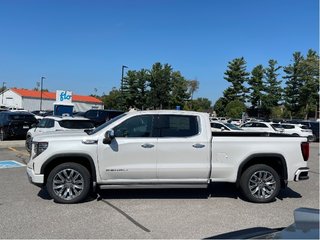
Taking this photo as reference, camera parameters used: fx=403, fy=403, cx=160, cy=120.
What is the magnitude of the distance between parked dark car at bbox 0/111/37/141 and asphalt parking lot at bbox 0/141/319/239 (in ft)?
42.3

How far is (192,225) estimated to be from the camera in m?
6.22

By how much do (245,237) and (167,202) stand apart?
511 centimetres

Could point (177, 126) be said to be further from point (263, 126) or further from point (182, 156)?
point (263, 126)

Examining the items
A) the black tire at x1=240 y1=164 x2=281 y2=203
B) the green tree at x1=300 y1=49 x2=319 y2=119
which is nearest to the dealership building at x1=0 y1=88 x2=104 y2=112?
the green tree at x1=300 y1=49 x2=319 y2=119

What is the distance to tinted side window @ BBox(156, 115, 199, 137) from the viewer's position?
796 centimetres

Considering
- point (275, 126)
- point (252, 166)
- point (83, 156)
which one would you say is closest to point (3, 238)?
point (83, 156)

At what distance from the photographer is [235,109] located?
69.3 m

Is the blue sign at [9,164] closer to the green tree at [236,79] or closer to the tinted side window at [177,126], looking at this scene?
the tinted side window at [177,126]

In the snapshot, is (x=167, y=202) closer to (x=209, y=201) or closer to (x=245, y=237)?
(x=209, y=201)

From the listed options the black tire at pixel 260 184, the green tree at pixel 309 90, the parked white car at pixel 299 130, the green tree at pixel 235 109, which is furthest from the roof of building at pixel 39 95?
the black tire at pixel 260 184

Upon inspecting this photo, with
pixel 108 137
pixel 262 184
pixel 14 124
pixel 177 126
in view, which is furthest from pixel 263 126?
pixel 108 137

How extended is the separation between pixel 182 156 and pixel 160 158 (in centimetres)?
43

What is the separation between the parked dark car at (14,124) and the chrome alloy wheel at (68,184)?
1518cm

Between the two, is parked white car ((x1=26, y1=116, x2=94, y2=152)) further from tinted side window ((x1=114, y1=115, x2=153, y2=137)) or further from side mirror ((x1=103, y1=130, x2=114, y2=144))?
side mirror ((x1=103, y1=130, x2=114, y2=144))
